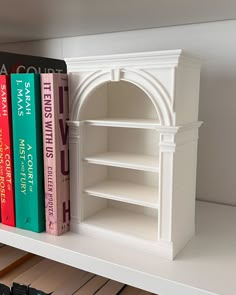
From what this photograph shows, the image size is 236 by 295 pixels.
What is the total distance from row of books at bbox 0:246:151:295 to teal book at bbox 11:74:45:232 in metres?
0.13

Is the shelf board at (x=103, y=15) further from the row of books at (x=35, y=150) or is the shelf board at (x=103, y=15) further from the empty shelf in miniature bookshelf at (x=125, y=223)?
the empty shelf in miniature bookshelf at (x=125, y=223)

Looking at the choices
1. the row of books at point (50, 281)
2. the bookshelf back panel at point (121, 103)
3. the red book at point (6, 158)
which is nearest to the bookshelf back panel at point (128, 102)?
the bookshelf back panel at point (121, 103)

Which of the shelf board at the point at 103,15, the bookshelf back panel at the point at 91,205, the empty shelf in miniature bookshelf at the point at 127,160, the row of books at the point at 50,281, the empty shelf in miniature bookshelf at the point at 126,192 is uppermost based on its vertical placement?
the shelf board at the point at 103,15

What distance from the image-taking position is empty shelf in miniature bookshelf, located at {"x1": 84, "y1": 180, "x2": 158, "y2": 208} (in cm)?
58

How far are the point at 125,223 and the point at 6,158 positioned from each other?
27 cm

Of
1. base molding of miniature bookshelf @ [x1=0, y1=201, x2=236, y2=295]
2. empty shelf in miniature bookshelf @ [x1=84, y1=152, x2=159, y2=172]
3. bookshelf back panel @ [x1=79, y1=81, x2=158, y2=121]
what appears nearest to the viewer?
base molding of miniature bookshelf @ [x1=0, y1=201, x2=236, y2=295]

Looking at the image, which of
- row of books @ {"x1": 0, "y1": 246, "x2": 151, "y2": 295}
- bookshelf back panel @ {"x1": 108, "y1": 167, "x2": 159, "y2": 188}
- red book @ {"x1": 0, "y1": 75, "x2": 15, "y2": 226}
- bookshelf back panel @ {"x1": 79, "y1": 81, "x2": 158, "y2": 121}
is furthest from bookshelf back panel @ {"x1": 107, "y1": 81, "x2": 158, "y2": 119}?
row of books @ {"x1": 0, "y1": 246, "x2": 151, "y2": 295}

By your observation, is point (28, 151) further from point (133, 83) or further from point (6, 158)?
point (133, 83)

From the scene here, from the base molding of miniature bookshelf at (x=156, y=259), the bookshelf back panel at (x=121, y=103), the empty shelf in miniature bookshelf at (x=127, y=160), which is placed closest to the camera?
the base molding of miniature bookshelf at (x=156, y=259)

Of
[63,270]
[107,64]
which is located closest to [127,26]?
[107,64]

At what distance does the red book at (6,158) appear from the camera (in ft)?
2.03

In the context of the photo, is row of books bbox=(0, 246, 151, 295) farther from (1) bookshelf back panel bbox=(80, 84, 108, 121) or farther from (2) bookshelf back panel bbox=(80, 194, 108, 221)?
(1) bookshelf back panel bbox=(80, 84, 108, 121)

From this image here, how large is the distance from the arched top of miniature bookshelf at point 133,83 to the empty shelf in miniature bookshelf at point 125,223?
200 millimetres

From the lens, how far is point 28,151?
0.61 m
